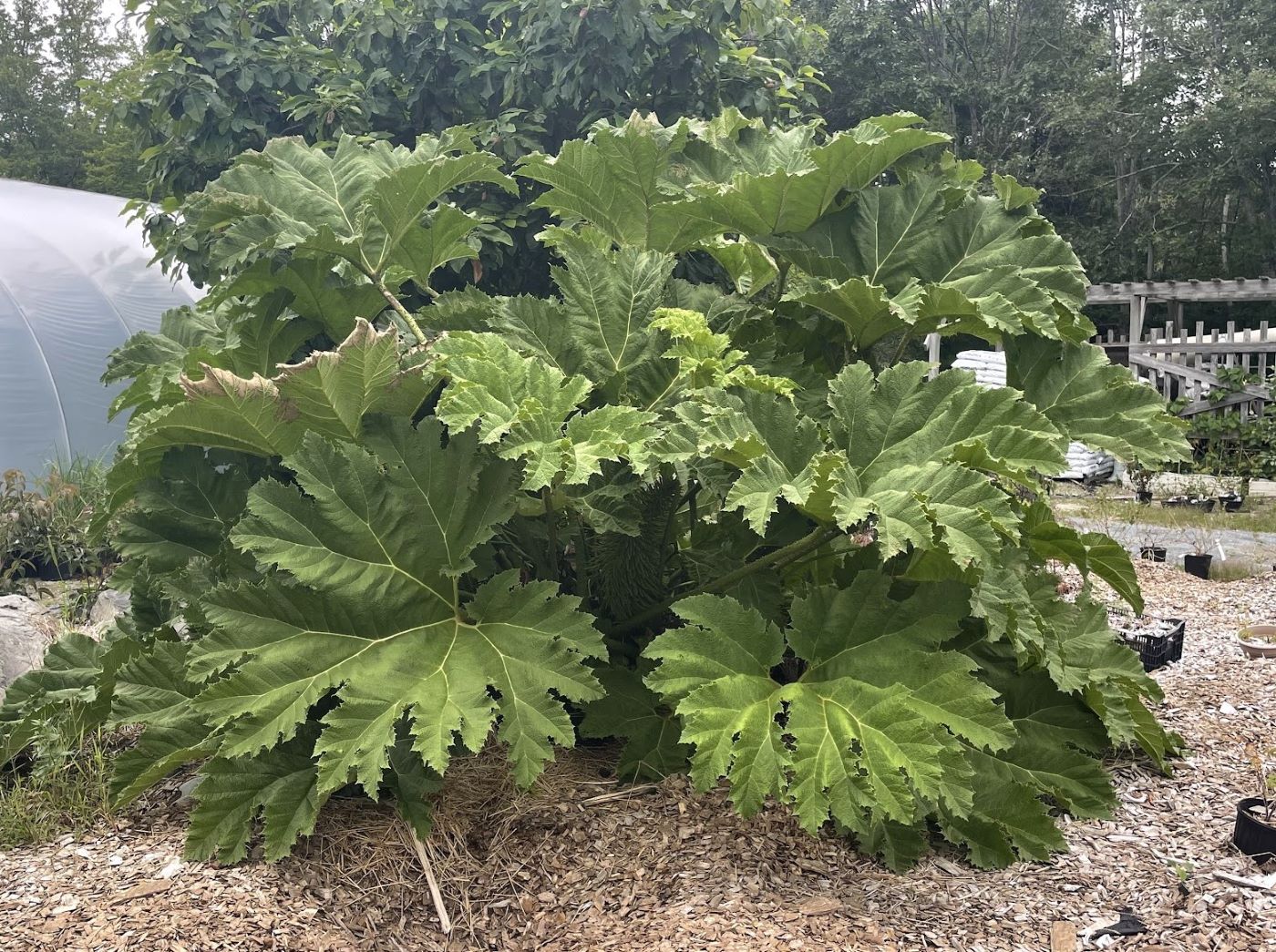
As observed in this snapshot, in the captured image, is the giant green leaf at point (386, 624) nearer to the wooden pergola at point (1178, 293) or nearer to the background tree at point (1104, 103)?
the wooden pergola at point (1178, 293)

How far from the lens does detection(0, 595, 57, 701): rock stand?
392 cm

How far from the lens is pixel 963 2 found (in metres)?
22.6

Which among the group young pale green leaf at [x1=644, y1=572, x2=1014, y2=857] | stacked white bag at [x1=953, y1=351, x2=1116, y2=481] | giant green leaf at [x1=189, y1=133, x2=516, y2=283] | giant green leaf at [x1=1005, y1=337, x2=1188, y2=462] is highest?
giant green leaf at [x1=189, y1=133, x2=516, y2=283]

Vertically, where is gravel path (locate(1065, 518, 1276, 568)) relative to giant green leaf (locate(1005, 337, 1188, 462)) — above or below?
below

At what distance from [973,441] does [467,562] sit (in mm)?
1008

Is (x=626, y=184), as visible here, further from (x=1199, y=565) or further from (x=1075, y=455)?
(x=1075, y=455)

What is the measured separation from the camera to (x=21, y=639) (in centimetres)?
417

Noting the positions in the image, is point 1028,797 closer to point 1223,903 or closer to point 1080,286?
point 1223,903

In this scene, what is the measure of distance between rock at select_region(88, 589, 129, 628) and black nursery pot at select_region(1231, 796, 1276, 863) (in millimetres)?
4728

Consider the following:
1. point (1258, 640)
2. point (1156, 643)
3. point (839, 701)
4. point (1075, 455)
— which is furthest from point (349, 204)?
point (1075, 455)

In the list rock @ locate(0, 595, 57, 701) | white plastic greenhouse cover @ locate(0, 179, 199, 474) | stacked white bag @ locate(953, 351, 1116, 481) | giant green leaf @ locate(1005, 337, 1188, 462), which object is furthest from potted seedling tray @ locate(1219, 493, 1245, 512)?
white plastic greenhouse cover @ locate(0, 179, 199, 474)

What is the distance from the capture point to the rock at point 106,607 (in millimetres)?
5267

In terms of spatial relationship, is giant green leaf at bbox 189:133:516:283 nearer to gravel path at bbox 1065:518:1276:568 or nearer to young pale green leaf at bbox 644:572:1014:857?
young pale green leaf at bbox 644:572:1014:857

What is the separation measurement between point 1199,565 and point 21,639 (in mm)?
5851
